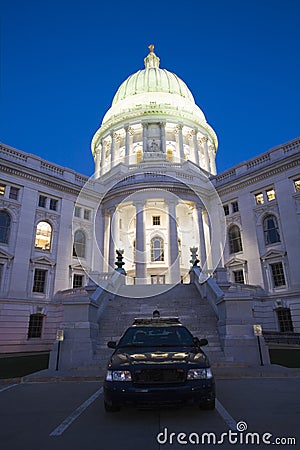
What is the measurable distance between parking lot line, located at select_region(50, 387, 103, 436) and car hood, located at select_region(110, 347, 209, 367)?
1.13m

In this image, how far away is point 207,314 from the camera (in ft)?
54.2

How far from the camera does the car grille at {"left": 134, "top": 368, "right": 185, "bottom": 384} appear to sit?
5332 mm

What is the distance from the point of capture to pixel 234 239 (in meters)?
33.9

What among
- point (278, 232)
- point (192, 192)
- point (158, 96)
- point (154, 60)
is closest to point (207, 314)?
point (278, 232)

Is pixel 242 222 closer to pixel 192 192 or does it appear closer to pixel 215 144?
pixel 192 192

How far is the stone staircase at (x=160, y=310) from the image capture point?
13.1 meters

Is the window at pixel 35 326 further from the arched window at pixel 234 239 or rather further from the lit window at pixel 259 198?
the lit window at pixel 259 198

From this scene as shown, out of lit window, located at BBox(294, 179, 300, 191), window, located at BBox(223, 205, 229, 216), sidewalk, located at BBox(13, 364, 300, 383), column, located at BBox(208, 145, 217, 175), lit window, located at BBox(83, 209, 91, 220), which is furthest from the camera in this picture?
column, located at BBox(208, 145, 217, 175)

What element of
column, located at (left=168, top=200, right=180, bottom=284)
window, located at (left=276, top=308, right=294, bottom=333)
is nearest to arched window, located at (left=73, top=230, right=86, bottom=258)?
column, located at (left=168, top=200, right=180, bottom=284)

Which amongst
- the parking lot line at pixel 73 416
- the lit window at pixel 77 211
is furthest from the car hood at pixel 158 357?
the lit window at pixel 77 211

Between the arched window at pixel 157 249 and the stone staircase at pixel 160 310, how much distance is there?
16.2 meters

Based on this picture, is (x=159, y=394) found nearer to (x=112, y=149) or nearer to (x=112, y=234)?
(x=112, y=234)

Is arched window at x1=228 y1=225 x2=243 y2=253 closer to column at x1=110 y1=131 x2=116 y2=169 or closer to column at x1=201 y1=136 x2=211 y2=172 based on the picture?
column at x1=201 y1=136 x2=211 y2=172

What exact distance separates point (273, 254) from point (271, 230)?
2.66 metres
